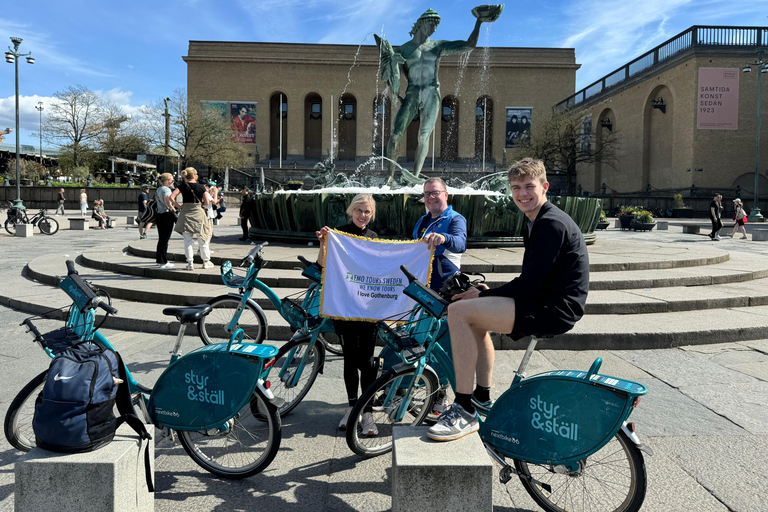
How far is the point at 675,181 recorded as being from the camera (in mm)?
40062

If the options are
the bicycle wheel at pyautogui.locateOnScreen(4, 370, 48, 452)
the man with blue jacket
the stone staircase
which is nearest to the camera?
the bicycle wheel at pyautogui.locateOnScreen(4, 370, 48, 452)

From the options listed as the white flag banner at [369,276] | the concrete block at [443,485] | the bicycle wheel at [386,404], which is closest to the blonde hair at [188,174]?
the white flag banner at [369,276]

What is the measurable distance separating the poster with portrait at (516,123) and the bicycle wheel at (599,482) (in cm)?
5671

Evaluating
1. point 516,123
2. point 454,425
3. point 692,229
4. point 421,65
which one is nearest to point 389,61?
point 421,65

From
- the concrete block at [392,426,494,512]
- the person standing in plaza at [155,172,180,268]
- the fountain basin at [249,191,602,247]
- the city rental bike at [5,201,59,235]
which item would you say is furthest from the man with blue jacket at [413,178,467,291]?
the city rental bike at [5,201,59,235]

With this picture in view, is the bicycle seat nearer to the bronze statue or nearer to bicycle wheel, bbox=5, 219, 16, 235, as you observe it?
the bronze statue

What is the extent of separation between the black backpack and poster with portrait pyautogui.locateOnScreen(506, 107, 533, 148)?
57.4 metres

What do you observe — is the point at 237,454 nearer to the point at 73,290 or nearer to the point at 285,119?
the point at 73,290

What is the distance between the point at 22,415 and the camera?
3.36 meters

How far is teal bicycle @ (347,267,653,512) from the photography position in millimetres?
2617

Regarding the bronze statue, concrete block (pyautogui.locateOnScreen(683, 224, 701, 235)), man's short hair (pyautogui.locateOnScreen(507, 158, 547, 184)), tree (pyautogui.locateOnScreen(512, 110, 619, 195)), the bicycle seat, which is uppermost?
tree (pyautogui.locateOnScreen(512, 110, 619, 195))

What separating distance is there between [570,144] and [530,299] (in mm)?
48043

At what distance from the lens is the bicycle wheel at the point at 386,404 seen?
3.20m

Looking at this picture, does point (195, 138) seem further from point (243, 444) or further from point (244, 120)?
point (243, 444)
